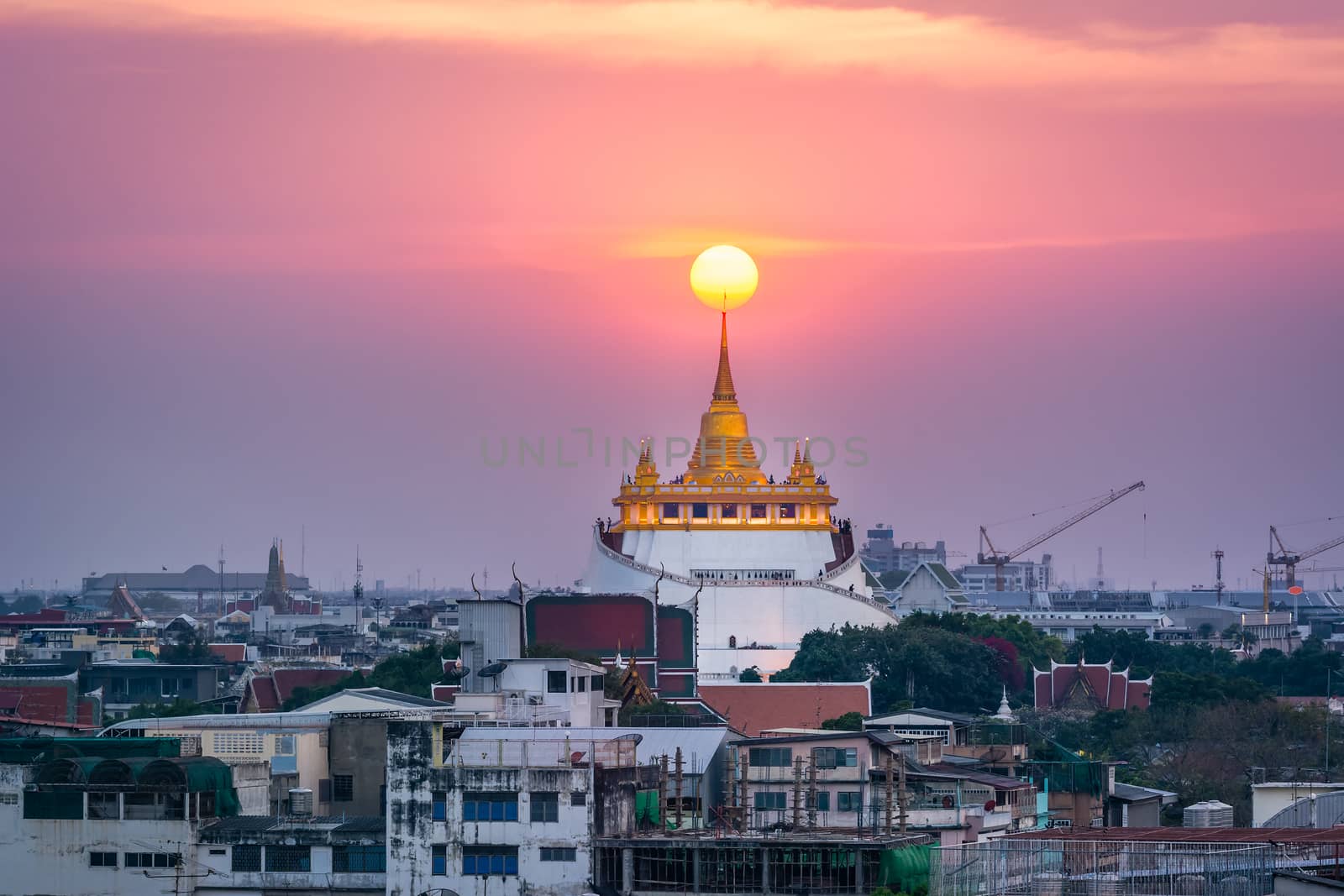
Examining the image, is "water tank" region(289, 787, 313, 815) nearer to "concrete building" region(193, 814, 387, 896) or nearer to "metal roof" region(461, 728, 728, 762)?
"concrete building" region(193, 814, 387, 896)

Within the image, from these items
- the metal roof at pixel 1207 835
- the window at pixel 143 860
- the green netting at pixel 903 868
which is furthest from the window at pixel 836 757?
the window at pixel 143 860

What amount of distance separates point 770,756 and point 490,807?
1163cm

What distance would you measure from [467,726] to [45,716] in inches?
1700

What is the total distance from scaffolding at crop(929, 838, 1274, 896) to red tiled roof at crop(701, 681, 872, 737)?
1609 inches

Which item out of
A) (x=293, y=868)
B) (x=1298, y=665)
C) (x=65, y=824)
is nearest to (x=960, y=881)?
(x=293, y=868)

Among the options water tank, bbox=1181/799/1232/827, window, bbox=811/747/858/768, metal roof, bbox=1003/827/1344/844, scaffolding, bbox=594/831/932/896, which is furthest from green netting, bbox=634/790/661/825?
water tank, bbox=1181/799/1232/827

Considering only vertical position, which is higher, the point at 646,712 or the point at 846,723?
the point at 646,712

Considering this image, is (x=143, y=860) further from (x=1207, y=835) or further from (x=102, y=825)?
(x=1207, y=835)

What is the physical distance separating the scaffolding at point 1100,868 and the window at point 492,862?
834 cm

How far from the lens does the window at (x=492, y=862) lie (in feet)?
208

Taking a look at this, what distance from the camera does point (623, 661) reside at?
107 meters

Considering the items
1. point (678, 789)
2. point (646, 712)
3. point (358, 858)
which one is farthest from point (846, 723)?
point (358, 858)

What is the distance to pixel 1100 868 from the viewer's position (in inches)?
2303

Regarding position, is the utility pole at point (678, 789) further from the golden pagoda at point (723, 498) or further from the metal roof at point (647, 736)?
the golden pagoda at point (723, 498)
